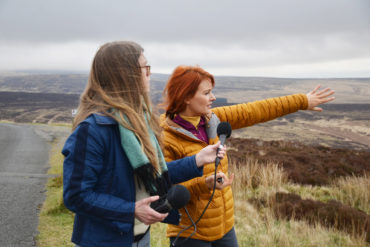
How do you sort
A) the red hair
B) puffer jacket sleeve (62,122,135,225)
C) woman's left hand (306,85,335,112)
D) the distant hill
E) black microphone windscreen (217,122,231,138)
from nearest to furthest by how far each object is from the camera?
Answer: puffer jacket sleeve (62,122,135,225) → black microphone windscreen (217,122,231,138) → the red hair → woman's left hand (306,85,335,112) → the distant hill

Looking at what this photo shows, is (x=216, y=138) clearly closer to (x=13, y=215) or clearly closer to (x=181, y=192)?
(x=181, y=192)

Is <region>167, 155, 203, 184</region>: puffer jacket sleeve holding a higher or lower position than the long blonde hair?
lower

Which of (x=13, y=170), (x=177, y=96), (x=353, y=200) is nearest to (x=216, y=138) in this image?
(x=177, y=96)

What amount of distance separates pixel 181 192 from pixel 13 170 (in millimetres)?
8610

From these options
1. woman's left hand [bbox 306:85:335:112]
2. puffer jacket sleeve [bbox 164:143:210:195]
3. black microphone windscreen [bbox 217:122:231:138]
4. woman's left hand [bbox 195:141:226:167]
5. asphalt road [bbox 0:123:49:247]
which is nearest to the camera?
woman's left hand [bbox 195:141:226:167]

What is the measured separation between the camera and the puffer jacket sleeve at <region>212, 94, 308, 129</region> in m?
2.41

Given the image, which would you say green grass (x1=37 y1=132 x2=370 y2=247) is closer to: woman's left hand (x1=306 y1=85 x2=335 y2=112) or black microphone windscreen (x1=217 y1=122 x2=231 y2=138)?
woman's left hand (x1=306 y1=85 x2=335 y2=112)

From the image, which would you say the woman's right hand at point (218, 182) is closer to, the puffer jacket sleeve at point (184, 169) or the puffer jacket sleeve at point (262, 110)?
the puffer jacket sleeve at point (184, 169)

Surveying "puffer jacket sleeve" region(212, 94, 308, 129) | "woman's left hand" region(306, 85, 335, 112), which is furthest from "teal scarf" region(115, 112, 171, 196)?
"woman's left hand" region(306, 85, 335, 112)

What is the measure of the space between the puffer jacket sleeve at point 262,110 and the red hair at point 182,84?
13.4 inches

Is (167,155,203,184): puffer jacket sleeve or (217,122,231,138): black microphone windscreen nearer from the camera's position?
(167,155,203,184): puffer jacket sleeve

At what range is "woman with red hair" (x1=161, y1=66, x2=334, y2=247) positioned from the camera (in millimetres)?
2100

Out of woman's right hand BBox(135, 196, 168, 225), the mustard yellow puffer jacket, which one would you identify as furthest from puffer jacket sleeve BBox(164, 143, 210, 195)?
woman's right hand BBox(135, 196, 168, 225)

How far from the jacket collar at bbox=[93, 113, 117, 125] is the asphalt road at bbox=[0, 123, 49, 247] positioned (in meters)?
3.25
